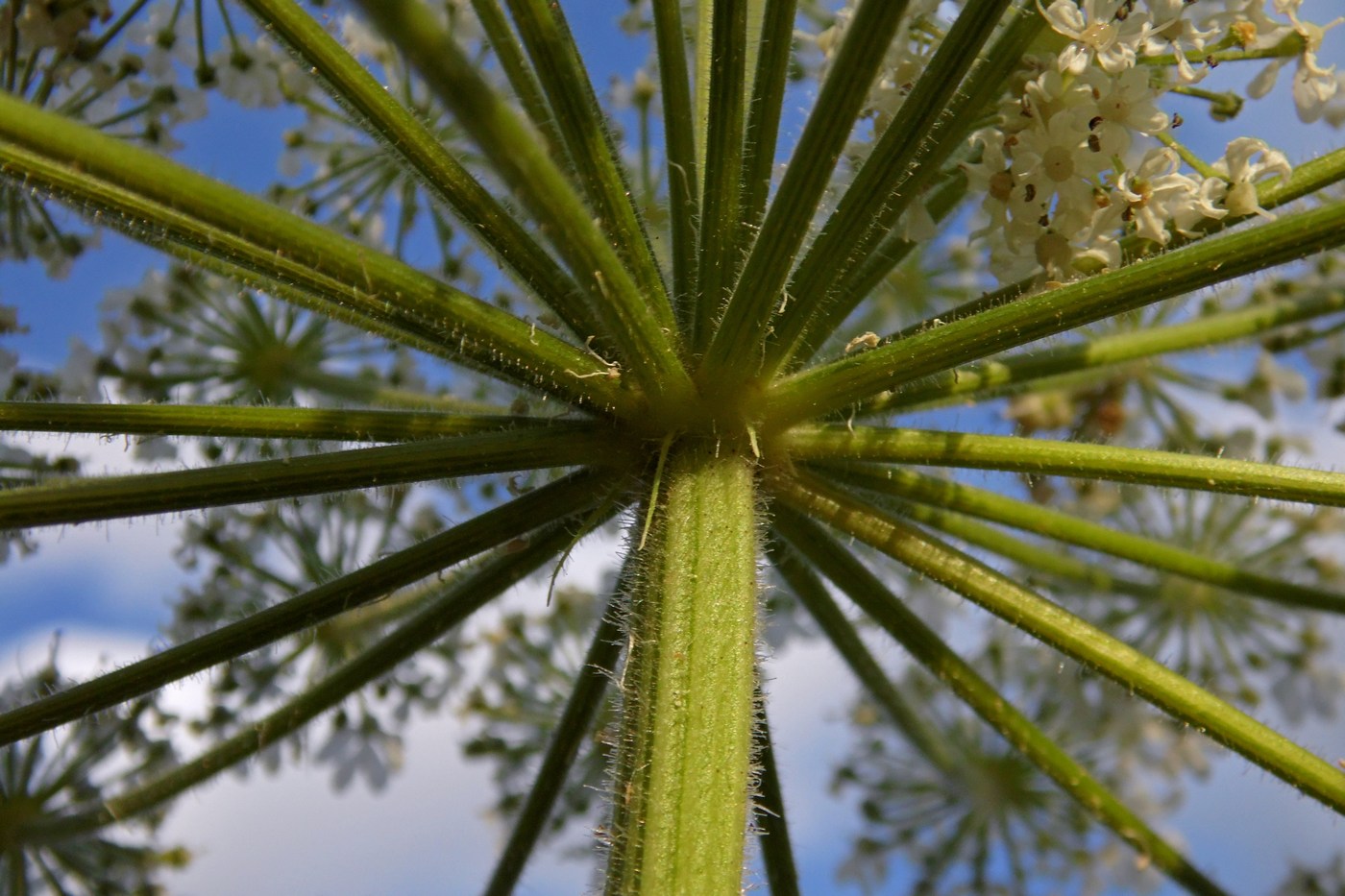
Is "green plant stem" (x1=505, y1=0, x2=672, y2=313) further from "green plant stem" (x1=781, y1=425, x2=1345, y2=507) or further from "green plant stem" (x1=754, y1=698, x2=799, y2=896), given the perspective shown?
"green plant stem" (x1=754, y1=698, x2=799, y2=896)

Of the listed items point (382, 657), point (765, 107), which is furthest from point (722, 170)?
point (382, 657)

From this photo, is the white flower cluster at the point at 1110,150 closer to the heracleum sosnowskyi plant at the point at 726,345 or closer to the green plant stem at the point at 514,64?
the heracleum sosnowskyi plant at the point at 726,345

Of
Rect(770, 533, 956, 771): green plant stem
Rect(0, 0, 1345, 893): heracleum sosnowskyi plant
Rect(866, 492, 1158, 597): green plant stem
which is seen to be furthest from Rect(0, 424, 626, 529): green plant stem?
Rect(866, 492, 1158, 597): green plant stem

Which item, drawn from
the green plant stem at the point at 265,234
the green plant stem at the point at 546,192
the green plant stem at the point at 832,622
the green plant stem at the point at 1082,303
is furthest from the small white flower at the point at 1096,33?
the green plant stem at the point at 832,622

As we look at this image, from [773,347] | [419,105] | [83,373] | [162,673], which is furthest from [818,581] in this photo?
[83,373]

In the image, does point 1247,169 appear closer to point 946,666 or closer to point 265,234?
point 946,666

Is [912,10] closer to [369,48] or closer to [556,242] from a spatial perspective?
[556,242]
